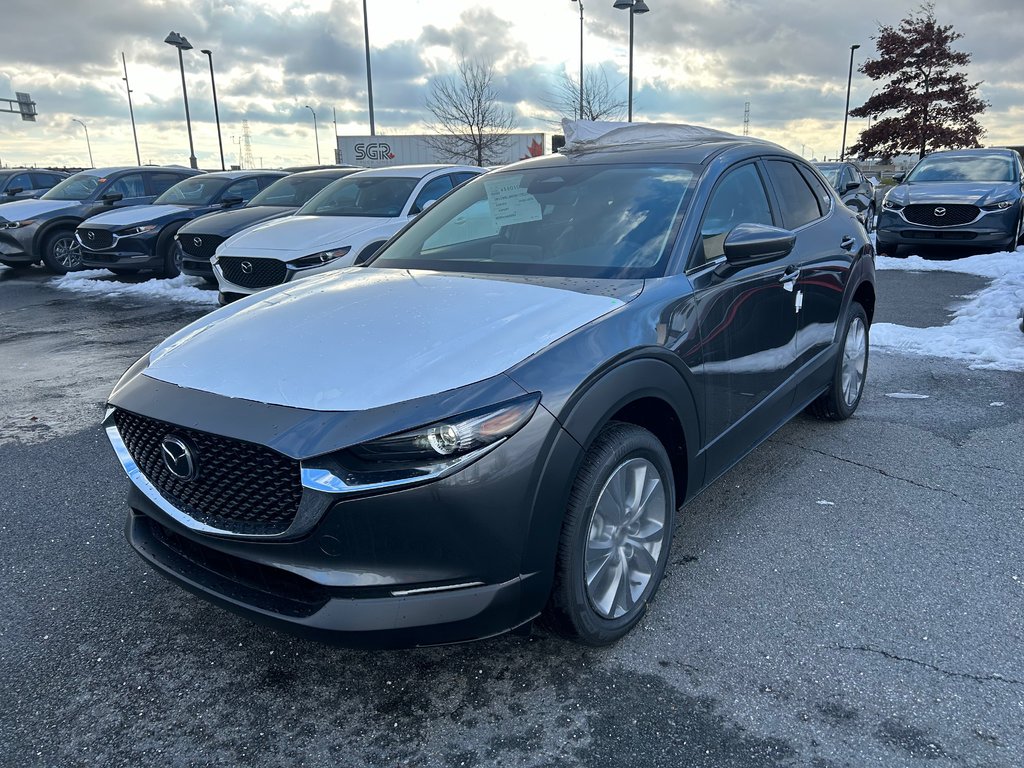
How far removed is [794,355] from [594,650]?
6.38 ft

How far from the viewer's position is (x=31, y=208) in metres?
13.4

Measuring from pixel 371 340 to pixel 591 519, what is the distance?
0.92m

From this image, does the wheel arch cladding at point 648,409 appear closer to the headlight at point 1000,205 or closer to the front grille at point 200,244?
the front grille at point 200,244

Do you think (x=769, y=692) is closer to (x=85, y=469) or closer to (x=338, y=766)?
(x=338, y=766)

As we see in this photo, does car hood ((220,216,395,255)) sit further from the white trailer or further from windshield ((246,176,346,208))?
the white trailer

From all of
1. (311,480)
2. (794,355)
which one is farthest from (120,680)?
(794,355)

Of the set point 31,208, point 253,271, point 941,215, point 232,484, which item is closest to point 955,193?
point 941,215

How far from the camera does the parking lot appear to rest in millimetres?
2236

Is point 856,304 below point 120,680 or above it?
above

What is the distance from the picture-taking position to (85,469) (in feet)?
14.6

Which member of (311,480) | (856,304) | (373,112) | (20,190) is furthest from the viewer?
(373,112)

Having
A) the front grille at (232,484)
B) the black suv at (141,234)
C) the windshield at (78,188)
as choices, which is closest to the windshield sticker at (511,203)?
the front grille at (232,484)

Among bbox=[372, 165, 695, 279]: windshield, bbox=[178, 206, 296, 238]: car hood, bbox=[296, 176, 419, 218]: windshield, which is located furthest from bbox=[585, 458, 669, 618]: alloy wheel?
bbox=[178, 206, 296, 238]: car hood

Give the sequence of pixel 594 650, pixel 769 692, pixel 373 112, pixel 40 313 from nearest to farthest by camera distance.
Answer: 1. pixel 769 692
2. pixel 594 650
3. pixel 40 313
4. pixel 373 112
